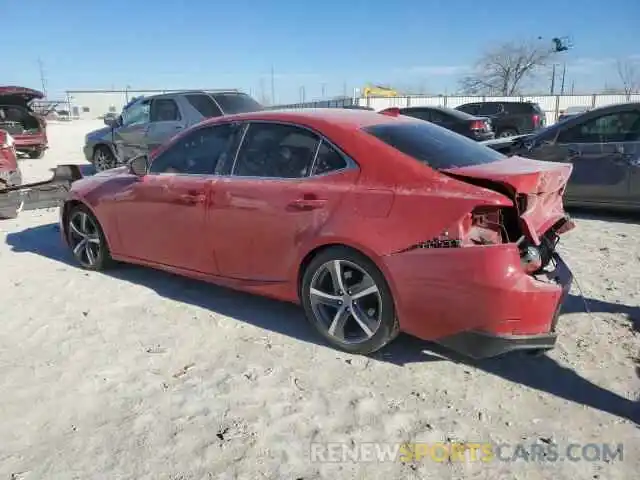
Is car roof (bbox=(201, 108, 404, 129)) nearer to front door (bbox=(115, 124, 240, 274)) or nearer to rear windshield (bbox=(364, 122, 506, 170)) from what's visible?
rear windshield (bbox=(364, 122, 506, 170))

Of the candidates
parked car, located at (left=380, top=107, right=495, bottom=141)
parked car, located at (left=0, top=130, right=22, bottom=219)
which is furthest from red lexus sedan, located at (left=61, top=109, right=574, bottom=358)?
parked car, located at (left=380, top=107, right=495, bottom=141)

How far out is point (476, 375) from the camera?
10.9 feet

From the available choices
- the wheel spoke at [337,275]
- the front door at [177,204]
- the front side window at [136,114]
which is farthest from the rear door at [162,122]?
the wheel spoke at [337,275]

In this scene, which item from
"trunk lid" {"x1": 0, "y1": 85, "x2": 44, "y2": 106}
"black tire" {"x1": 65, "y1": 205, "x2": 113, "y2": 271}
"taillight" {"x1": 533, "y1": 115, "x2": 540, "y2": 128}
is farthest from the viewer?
"taillight" {"x1": 533, "y1": 115, "x2": 540, "y2": 128}

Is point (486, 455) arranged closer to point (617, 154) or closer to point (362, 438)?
point (362, 438)

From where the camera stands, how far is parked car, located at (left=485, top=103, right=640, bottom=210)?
6754 millimetres

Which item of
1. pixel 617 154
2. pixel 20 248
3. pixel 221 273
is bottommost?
pixel 20 248

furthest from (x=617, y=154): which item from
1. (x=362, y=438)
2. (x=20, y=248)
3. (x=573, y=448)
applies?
(x=20, y=248)

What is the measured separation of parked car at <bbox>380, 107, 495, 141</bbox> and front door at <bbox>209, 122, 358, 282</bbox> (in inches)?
434

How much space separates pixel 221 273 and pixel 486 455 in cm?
235

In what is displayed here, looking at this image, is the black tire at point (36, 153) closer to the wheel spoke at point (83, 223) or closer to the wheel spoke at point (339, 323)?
the wheel spoke at point (83, 223)

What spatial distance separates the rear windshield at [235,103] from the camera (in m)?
9.95

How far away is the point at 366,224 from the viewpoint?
10.8 feet

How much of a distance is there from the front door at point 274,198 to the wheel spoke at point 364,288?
43 cm
